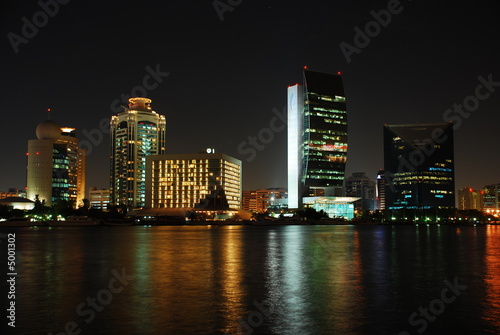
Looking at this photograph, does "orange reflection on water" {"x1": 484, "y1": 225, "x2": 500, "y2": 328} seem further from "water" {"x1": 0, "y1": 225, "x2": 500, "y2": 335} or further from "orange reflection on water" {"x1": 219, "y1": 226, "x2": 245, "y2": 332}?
"orange reflection on water" {"x1": 219, "y1": 226, "x2": 245, "y2": 332}

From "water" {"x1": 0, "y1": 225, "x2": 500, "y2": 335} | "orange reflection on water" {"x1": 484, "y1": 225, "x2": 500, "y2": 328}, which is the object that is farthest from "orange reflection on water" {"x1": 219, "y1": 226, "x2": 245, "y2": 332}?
"orange reflection on water" {"x1": 484, "y1": 225, "x2": 500, "y2": 328}

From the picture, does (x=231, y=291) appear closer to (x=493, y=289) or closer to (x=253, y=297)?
(x=253, y=297)

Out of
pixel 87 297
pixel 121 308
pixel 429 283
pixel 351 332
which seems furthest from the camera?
pixel 429 283

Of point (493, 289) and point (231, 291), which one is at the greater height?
point (231, 291)

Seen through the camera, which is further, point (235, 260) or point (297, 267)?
point (235, 260)

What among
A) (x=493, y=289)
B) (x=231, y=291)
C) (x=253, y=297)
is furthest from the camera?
(x=493, y=289)

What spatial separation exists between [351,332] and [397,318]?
144 inches

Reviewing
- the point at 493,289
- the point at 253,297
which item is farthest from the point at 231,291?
the point at 493,289

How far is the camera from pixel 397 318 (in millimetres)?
23500

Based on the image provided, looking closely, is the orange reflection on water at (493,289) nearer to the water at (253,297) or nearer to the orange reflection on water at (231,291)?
the water at (253,297)

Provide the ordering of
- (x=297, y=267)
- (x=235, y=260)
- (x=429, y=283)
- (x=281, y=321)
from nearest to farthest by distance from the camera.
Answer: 1. (x=281, y=321)
2. (x=429, y=283)
3. (x=297, y=267)
4. (x=235, y=260)

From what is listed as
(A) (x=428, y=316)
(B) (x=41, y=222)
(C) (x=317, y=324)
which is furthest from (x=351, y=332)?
(B) (x=41, y=222)

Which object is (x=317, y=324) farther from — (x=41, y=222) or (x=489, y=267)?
(x=41, y=222)

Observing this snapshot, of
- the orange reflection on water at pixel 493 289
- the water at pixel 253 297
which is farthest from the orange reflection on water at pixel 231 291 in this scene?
the orange reflection on water at pixel 493 289
